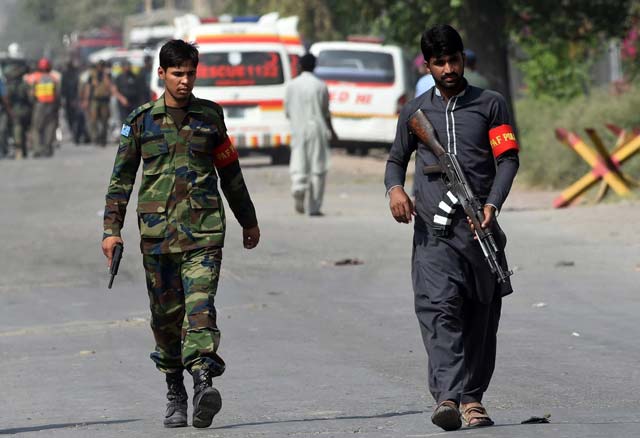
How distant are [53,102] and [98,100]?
9.70 ft

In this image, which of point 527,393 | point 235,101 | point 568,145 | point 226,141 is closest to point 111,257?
point 226,141

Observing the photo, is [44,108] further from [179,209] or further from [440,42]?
[440,42]

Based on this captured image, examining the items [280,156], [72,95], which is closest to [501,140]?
[280,156]

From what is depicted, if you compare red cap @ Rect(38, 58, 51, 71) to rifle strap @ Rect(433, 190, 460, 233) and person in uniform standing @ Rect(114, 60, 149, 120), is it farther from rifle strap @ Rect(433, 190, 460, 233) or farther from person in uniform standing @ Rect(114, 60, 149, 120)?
rifle strap @ Rect(433, 190, 460, 233)

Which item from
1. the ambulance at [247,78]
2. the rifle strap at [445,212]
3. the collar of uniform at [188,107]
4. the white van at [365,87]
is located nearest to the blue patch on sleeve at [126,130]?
the collar of uniform at [188,107]

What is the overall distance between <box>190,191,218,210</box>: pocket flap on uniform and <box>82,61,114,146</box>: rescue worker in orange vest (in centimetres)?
2772

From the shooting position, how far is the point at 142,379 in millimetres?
8812

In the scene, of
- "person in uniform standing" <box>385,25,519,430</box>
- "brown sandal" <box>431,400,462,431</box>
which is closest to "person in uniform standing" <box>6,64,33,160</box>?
"person in uniform standing" <box>385,25,519,430</box>

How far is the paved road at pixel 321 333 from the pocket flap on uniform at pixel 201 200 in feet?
3.12

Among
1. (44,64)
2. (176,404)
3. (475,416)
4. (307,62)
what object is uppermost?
(475,416)

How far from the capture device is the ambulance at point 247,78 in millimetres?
26078

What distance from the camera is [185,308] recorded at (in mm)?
7137

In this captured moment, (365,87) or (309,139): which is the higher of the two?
(309,139)

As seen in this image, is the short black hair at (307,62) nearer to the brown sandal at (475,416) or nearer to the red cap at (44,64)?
the brown sandal at (475,416)
